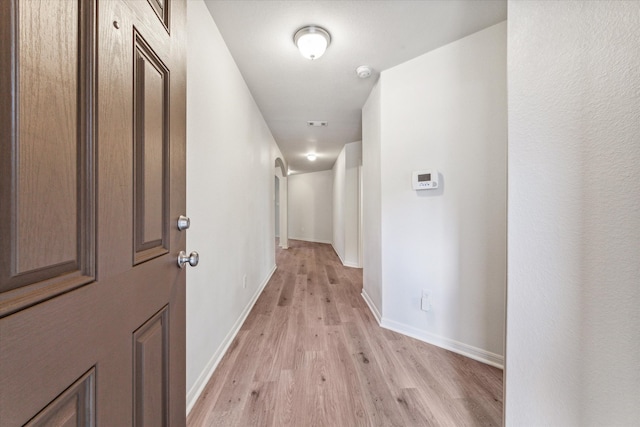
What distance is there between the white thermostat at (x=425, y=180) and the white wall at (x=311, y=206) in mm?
5178

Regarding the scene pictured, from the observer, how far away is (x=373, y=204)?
2.56 metres

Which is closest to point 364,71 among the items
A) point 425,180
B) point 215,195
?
point 425,180

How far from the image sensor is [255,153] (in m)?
2.83

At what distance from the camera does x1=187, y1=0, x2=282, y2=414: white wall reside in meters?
1.31

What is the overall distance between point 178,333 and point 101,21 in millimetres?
888

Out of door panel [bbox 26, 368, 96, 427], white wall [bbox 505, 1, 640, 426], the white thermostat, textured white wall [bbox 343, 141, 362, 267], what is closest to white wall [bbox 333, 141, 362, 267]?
textured white wall [bbox 343, 141, 362, 267]

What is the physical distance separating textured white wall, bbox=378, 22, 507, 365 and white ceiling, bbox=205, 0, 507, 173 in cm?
19

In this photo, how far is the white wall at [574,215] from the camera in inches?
26.1

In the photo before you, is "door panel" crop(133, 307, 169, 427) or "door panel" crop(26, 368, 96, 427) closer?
"door panel" crop(26, 368, 96, 427)

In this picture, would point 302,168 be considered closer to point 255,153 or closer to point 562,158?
point 255,153

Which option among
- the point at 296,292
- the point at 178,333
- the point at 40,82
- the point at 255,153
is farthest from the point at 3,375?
the point at 296,292

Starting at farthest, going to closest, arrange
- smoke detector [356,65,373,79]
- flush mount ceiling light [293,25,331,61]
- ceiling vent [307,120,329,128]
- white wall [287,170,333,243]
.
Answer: white wall [287,170,333,243] → ceiling vent [307,120,329,128] → smoke detector [356,65,373,79] → flush mount ceiling light [293,25,331,61]

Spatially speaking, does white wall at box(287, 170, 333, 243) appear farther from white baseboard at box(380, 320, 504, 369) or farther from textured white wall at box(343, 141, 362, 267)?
white baseboard at box(380, 320, 504, 369)

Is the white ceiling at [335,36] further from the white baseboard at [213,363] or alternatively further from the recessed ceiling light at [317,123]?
the white baseboard at [213,363]
